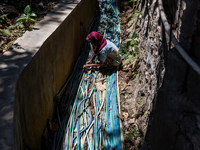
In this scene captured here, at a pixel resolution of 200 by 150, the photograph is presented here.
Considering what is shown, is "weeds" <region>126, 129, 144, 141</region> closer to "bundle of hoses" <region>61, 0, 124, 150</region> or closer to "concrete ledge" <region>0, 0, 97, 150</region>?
"bundle of hoses" <region>61, 0, 124, 150</region>

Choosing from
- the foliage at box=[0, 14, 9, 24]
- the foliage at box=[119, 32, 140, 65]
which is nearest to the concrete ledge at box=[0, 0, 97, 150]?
the foliage at box=[0, 14, 9, 24]

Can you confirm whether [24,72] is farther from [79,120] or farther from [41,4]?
[41,4]

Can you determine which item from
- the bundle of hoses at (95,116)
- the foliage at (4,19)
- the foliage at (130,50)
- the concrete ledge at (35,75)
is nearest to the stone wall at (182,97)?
the concrete ledge at (35,75)

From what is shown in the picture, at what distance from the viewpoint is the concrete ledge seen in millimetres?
2296

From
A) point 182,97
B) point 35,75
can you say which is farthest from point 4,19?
point 182,97

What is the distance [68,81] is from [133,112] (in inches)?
64.4

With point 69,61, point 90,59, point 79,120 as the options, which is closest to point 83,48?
point 90,59

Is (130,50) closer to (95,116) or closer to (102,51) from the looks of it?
(102,51)

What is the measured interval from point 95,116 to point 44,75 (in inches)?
49.0

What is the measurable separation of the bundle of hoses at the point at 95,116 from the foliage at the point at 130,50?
1.47ft

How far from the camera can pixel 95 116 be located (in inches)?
162

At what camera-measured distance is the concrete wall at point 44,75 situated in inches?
106

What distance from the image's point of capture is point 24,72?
2.70 metres

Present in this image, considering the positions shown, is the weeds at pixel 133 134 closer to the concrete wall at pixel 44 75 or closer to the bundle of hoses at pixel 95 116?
the bundle of hoses at pixel 95 116
